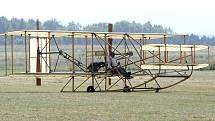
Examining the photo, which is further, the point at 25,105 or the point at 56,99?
the point at 56,99

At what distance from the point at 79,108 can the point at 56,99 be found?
441 centimetres

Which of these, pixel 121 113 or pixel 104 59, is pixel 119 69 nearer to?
pixel 104 59

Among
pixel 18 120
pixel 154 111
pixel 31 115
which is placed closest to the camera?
pixel 18 120

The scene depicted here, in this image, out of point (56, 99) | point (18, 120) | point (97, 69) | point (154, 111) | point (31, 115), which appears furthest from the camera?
point (97, 69)

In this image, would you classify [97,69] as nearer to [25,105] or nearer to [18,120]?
[25,105]

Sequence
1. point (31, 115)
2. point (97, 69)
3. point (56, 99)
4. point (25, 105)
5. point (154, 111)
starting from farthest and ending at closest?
point (97, 69), point (56, 99), point (25, 105), point (154, 111), point (31, 115)

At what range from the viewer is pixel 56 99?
25812 millimetres

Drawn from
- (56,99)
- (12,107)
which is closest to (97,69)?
(56,99)

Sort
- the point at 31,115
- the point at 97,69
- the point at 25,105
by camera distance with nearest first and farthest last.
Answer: the point at 31,115
the point at 25,105
the point at 97,69

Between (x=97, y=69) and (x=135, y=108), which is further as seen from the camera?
(x=97, y=69)

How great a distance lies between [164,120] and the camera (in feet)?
58.6

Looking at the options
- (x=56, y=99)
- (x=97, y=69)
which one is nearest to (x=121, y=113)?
(x=56, y=99)

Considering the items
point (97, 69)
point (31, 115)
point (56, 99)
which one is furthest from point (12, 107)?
point (97, 69)

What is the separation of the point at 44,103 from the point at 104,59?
418 inches
